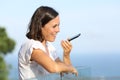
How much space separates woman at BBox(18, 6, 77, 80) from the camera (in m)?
3.62

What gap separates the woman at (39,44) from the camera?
11.9 feet

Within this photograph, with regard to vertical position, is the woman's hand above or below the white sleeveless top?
above

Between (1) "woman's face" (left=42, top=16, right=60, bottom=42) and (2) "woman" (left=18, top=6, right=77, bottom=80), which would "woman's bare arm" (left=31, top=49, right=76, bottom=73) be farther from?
(1) "woman's face" (left=42, top=16, right=60, bottom=42)

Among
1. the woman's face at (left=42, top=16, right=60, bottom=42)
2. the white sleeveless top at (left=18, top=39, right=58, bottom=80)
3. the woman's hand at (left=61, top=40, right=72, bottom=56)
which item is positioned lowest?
the white sleeveless top at (left=18, top=39, right=58, bottom=80)

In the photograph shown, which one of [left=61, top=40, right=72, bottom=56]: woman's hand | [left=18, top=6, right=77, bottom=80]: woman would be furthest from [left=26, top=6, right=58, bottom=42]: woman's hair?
[left=61, top=40, right=72, bottom=56]: woman's hand

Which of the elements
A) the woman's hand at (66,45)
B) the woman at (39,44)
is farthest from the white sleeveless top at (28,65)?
the woman's hand at (66,45)

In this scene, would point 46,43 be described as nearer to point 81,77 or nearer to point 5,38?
point 81,77

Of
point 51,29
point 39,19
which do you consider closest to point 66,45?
point 51,29

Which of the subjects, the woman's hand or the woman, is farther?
the woman's hand

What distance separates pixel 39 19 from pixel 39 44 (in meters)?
0.16

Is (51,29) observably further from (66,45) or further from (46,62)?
(46,62)

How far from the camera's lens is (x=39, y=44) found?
3646 millimetres

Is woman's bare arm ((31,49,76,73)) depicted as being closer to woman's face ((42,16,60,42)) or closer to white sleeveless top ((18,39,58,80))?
white sleeveless top ((18,39,58,80))

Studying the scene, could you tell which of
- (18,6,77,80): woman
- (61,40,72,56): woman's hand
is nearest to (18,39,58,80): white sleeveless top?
(18,6,77,80): woman
